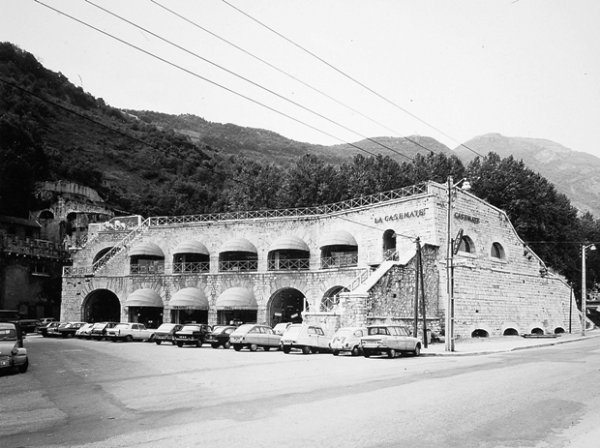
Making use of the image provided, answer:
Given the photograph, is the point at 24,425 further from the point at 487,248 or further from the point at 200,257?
the point at 200,257

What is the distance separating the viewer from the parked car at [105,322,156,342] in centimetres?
3525

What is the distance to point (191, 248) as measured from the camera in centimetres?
4281

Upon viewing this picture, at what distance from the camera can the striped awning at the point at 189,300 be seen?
40.2 meters

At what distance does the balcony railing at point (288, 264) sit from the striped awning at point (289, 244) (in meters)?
1.04

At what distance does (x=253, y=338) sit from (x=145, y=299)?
17060 mm

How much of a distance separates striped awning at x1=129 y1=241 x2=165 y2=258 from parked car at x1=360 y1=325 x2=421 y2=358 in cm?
2605

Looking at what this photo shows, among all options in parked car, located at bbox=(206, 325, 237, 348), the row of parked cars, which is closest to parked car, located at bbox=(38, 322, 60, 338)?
the row of parked cars

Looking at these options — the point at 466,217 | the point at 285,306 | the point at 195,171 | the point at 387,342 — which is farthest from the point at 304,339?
the point at 195,171

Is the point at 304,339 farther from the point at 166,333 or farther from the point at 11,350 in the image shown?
the point at 11,350

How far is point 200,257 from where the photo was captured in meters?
45.3

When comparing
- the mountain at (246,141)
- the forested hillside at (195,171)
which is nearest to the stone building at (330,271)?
the forested hillside at (195,171)

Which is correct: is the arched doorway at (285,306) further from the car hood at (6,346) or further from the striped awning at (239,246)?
the car hood at (6,346)

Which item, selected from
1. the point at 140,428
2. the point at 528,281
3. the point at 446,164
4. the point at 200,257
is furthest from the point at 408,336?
the point at 446,164

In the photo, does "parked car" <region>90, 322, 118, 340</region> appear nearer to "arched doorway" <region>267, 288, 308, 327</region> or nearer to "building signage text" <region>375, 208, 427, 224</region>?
"arched doorway" <region>267, 288, 308, 327</region>
